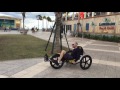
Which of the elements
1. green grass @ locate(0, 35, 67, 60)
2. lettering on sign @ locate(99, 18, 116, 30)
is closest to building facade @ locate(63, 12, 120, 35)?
lettering on sign @ locate(99, 18, 116, 30)

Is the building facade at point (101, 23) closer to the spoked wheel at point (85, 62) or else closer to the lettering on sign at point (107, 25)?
the lettering on sign at point (107, 25)

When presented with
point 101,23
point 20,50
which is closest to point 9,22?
point 101,23

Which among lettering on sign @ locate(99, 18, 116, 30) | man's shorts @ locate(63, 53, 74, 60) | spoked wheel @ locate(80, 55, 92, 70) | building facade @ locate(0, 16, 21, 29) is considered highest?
building facade @ locate(0, 16, 21, 29)

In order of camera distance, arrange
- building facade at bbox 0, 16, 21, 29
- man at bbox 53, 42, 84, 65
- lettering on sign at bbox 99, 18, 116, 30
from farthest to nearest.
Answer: building facade at bbox 0, 16, 21, 29 → lettering on sign at bbox 99, 18, 116, 30 → man at bbox 53, 42, 84, 65

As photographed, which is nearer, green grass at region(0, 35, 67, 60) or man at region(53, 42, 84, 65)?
man at region(53, 42, 84, 65)

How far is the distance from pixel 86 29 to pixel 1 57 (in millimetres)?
23277

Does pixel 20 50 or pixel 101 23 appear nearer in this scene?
pixel 20 50

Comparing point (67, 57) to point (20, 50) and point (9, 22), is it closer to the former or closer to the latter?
Answer: point (20, 50)

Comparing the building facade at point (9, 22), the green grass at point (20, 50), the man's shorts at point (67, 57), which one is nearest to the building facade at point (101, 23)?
the green grass at point (20, 50)

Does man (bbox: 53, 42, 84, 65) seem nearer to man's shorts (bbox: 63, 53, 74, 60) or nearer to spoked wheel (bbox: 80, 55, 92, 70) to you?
man's shorts (bbox: 63, 53, 74, 60)
